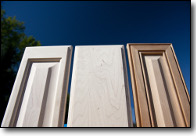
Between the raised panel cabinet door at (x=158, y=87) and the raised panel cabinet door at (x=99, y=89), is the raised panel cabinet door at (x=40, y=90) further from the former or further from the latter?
the raised panel cabinet door at (x=158, y=87)

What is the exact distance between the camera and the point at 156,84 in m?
0.82

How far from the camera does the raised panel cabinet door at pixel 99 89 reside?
0.70m

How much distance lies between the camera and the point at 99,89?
2.60 feet

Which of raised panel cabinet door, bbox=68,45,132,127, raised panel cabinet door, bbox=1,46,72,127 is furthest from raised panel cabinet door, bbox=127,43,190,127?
raised panel cabinet door, bbox=1,46,72,127

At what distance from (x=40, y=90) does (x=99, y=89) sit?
17.5 inches

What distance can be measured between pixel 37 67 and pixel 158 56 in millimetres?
1056

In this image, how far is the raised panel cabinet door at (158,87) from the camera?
717 millimetres

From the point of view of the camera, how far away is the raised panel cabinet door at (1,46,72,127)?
0.72 m

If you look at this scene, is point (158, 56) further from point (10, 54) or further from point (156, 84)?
point (10, 54)

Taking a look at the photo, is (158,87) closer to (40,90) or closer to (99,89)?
(99,89)

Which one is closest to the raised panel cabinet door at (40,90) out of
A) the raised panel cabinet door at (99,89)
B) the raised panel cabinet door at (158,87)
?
the raised panel cabinet door at (99,89)

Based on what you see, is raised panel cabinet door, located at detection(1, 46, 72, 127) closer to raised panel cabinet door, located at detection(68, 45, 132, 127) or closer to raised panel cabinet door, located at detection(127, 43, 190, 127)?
raised panel cabinet door, located at detection(68, 45, 132, 127)

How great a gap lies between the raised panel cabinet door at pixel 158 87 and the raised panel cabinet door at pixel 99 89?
85 mm

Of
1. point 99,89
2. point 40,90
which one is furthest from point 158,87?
point 40,90
